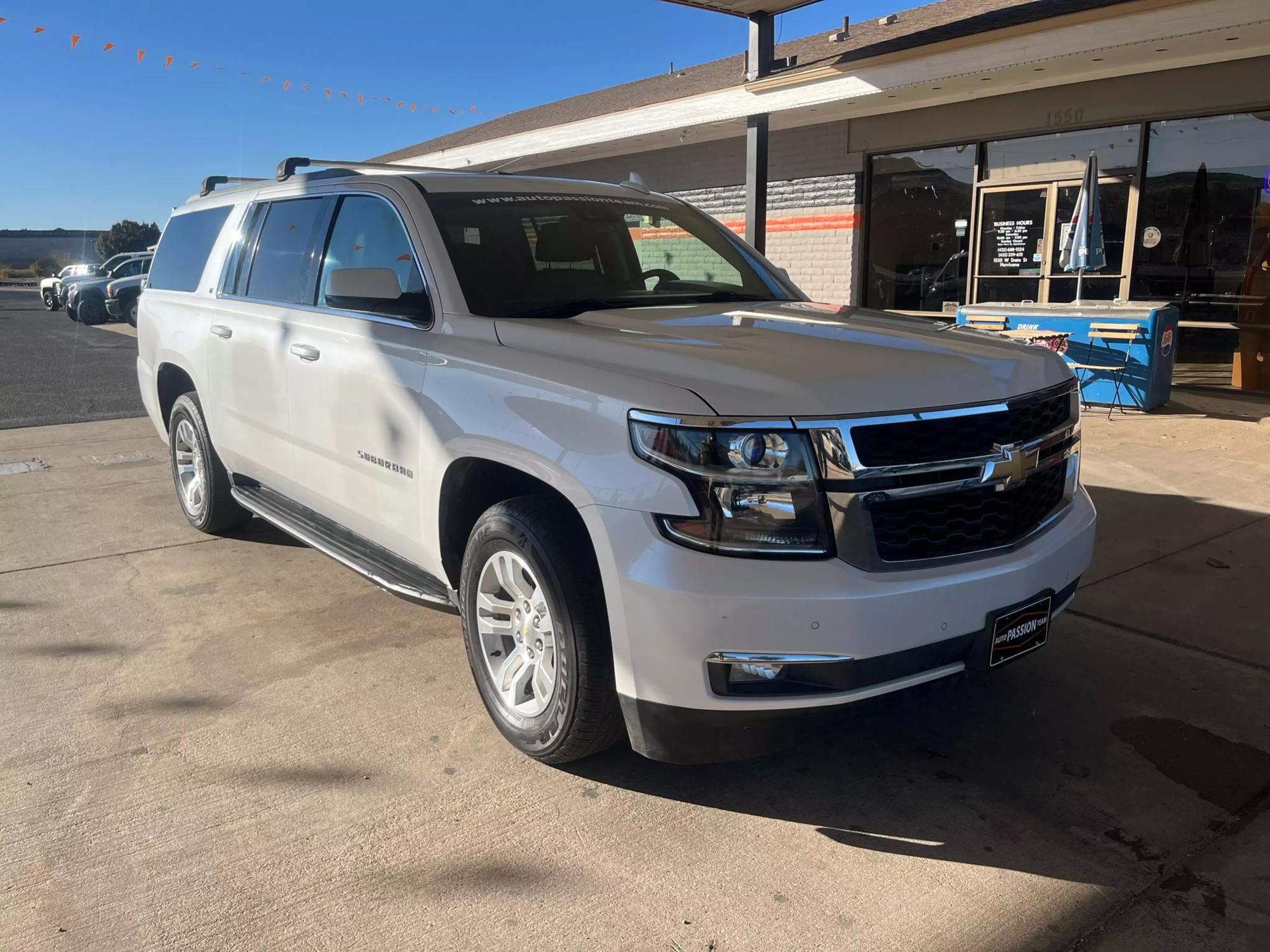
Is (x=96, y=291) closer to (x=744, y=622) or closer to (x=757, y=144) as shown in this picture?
(x=757, y=144)

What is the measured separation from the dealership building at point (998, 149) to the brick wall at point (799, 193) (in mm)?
31

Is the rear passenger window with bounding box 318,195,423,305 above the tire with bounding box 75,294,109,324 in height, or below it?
above

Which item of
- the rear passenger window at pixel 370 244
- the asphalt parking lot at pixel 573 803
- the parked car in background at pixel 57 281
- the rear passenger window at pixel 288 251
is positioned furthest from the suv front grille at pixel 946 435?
the parked car in background at pixel 57 281

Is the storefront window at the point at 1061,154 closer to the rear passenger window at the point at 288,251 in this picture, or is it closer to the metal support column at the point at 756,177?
the metal support column at the point at 756,177

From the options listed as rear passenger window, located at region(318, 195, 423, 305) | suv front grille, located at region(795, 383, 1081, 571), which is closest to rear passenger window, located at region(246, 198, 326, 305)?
rear passenger window, located at region(318, 195, 423, 305)

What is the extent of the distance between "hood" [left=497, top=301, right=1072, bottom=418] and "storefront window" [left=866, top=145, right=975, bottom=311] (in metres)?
10.7

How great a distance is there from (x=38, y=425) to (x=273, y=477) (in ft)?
22.0

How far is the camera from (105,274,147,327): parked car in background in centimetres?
2367

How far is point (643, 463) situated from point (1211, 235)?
441 inches

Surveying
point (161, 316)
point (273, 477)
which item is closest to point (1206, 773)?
point (273, 477)

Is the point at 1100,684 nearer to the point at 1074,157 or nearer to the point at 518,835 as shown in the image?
the point at 518,835

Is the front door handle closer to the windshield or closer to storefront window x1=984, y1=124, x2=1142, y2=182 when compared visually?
the windshield

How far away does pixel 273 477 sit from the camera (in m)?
4.78

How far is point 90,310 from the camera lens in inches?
966
